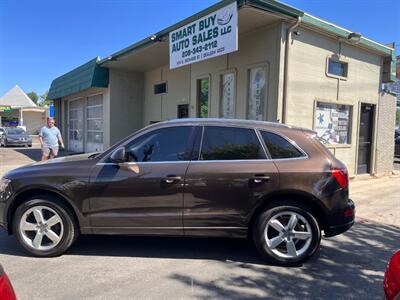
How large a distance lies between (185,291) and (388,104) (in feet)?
35.8

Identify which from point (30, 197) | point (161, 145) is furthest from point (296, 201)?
point (30, 197)

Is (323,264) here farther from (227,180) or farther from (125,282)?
(125,282)

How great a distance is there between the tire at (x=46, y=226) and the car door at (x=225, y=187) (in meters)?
1.48

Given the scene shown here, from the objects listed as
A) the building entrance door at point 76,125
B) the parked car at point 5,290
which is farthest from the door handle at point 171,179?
the building entrance door at point 76,125

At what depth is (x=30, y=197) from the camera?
4414 mm

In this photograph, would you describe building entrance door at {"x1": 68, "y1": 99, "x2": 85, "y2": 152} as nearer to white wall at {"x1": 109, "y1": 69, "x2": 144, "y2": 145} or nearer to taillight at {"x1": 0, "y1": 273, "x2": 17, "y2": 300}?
white wall at {"x1": 109, "y1": 69, "x2": 144, "y2": 145}

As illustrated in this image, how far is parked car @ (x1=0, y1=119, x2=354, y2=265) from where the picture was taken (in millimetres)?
4215

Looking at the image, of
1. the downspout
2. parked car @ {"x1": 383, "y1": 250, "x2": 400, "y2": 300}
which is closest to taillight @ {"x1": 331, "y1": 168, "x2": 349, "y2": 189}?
parked car @ {"x1": 383, "y1": 250, "x2": 400, "y2": 300}

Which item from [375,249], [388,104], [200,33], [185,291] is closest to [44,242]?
[185,291]

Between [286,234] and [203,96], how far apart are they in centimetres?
784

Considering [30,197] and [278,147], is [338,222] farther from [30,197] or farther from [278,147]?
[30,197]

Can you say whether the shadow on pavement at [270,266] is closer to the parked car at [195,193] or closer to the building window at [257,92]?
the parked car at [195,193]

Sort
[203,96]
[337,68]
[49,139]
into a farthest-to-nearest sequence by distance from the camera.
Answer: [203,96] < [49,139] < [337,68]

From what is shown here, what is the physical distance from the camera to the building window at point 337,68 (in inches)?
384
